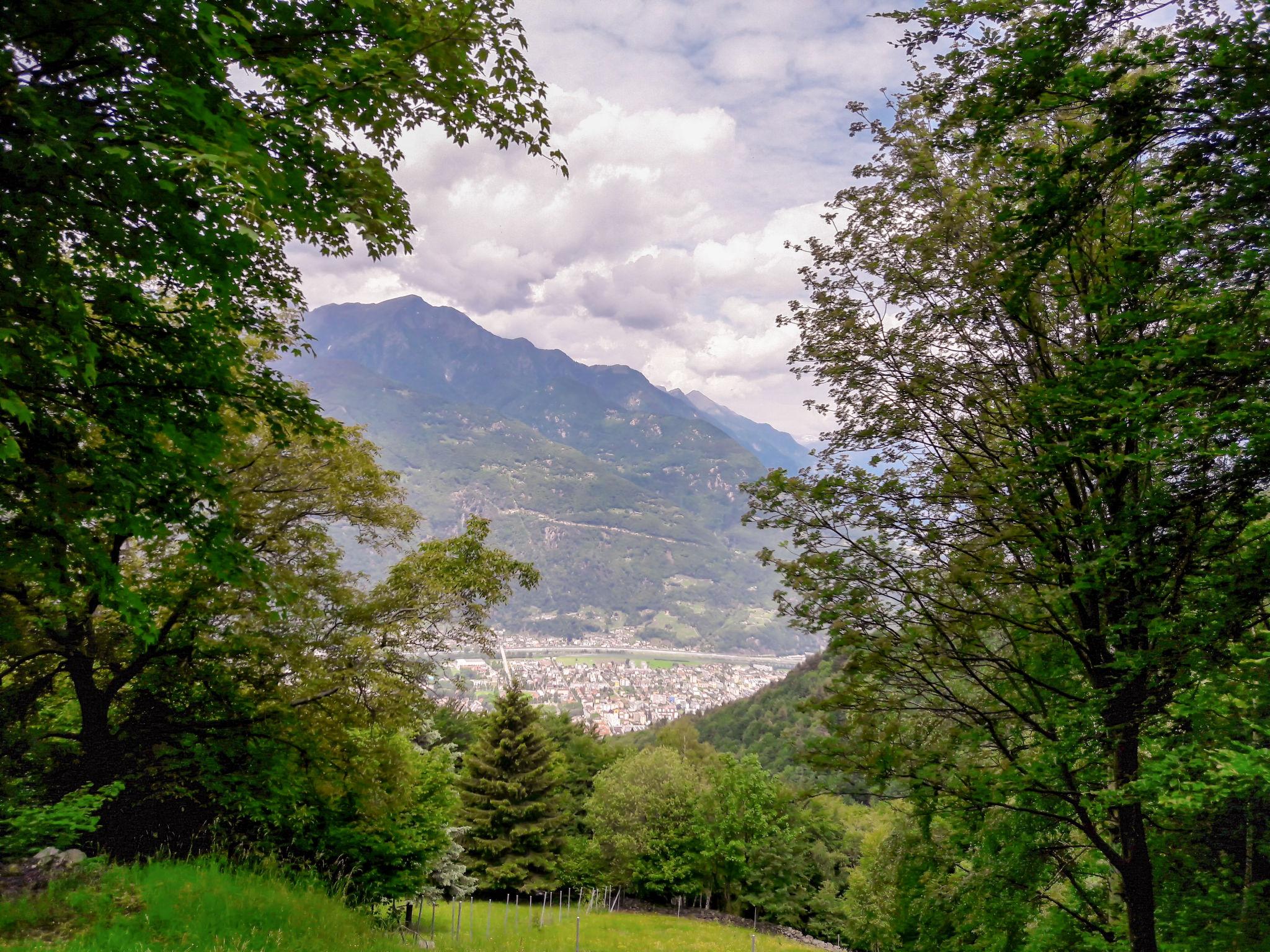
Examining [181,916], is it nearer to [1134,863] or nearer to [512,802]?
[1134,863]

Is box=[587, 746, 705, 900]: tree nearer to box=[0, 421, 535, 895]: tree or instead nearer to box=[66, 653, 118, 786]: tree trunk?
box=[0, 421, 535, 895]: tree

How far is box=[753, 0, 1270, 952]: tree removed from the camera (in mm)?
4273

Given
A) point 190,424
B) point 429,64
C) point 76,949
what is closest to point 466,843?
point 76,949

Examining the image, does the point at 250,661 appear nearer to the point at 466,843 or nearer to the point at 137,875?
the point at 137,875

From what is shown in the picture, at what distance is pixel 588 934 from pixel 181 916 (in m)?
15.6

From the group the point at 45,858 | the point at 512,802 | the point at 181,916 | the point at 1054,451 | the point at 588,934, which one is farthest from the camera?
the point at 512,802

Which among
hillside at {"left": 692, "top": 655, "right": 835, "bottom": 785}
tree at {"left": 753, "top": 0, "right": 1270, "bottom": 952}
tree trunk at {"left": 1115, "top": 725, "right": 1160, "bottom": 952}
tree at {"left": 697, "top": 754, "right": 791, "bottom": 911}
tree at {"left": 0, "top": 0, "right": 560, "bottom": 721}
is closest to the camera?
tree at {"left": 0, "top": 0, "right": 560, "bottom": 721}

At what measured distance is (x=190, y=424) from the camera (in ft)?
15.8

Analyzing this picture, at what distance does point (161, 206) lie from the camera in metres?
3.83

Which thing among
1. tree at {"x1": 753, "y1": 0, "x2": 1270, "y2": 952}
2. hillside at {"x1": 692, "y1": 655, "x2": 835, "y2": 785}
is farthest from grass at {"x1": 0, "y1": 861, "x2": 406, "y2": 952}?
hillside at {"x1": 692, "y1": 655, "x2": 835, "y2": 785}

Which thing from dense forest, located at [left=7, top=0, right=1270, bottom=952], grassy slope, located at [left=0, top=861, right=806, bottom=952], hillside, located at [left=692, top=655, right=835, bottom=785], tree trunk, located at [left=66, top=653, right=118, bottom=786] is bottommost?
hillside, located at [left=692, top=655, right=835, bottom=785]

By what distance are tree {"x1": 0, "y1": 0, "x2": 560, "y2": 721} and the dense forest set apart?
0.14 ft

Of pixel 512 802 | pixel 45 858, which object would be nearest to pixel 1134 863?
pixel 45 858

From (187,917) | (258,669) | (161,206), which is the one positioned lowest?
(187,917)
